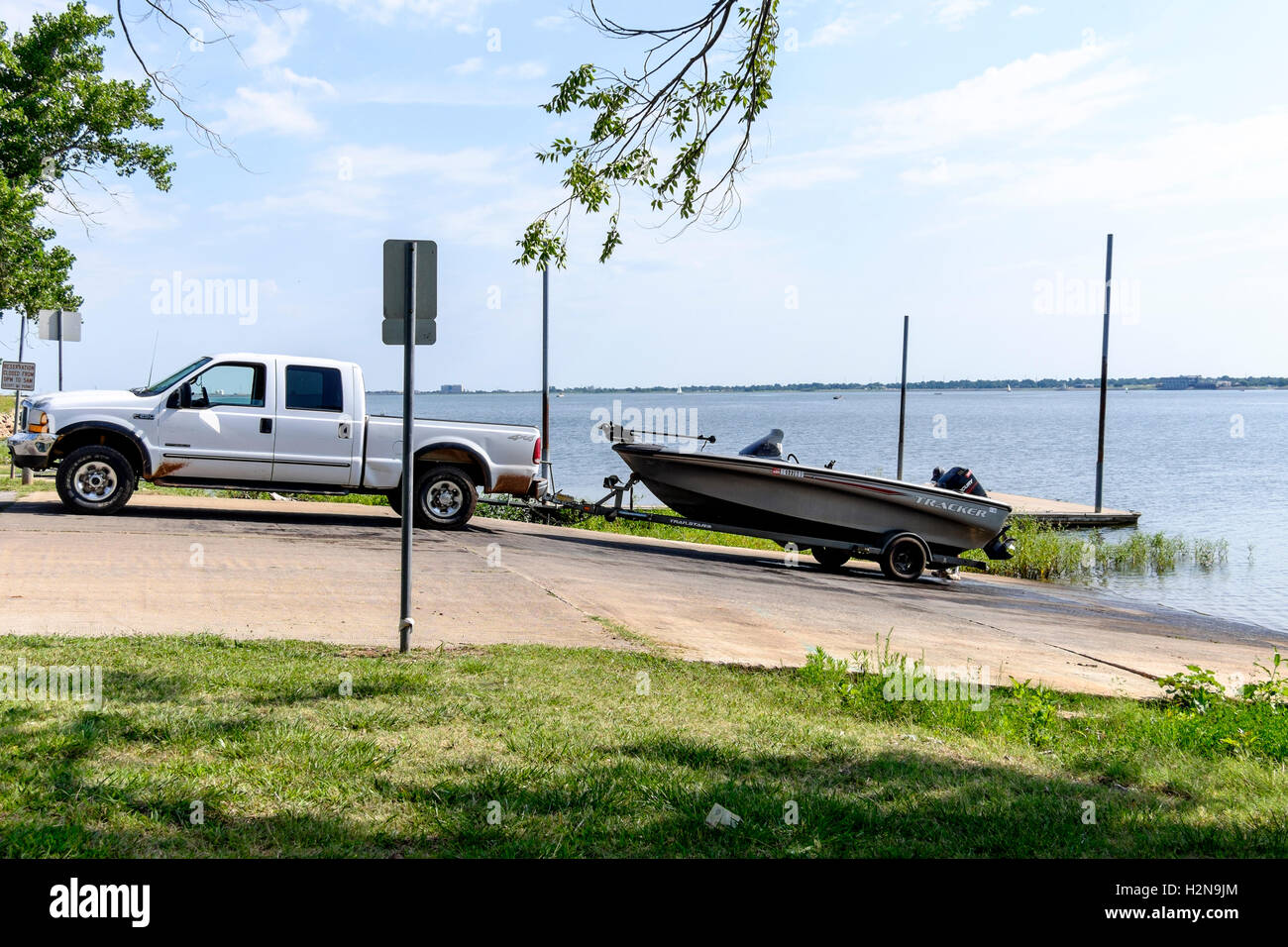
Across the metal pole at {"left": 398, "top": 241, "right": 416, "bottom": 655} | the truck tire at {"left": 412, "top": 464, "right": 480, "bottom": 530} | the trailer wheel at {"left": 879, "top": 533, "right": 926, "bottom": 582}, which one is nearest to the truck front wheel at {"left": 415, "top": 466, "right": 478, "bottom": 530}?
the truck tire at {"left": 412, "top": 464, "right": 480, "bottom": 530}

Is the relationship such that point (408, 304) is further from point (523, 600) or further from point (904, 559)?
point (904, 559)

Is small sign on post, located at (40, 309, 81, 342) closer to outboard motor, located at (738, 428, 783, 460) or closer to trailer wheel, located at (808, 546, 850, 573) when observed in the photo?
outboard motor, located at (738, 428, 783, 460)

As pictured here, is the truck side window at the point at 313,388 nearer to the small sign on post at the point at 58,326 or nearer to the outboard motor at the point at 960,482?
the small sign on post at the point at 58,326

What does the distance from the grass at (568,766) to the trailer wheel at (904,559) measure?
9.27 m

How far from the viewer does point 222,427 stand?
14.6 metres

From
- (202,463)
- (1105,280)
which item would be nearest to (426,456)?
(202,463)

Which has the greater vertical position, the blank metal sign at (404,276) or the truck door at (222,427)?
the blank metal sign at (404,276)

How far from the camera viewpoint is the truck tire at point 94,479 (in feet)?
46.3

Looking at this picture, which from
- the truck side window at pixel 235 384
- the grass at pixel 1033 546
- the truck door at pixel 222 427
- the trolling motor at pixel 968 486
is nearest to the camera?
the truck door at pixel 222 427

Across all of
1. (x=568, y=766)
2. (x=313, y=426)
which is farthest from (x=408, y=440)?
(x=313, y=426)

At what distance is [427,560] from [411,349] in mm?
5269

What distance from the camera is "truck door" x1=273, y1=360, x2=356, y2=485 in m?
14.9

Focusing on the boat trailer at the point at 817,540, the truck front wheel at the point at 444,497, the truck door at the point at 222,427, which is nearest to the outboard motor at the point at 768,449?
the boat trailer at the point at 817,540
